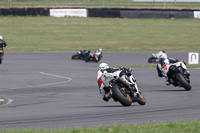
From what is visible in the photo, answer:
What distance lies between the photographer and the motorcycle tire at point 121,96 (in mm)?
11828

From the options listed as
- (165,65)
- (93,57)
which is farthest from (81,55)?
(165,65)

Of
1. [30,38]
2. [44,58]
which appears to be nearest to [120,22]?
[30,38]

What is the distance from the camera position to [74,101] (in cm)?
1391

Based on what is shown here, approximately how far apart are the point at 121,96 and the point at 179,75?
443cm

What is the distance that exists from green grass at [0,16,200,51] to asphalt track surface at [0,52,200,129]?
44.7ft

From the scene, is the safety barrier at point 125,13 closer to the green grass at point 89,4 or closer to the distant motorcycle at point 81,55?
the green grass at point 89,4

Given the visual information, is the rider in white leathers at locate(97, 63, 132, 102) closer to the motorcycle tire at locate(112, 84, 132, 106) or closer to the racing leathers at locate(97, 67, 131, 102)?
the racing leathers at locate(97, 67, 131, 102)

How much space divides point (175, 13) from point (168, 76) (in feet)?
107

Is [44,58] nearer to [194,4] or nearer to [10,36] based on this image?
[10,36]

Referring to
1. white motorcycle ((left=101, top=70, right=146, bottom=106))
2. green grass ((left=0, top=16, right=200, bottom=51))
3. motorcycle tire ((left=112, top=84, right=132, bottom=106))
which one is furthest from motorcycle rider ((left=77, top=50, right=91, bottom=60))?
motorcycle tire ((left=112, top=84, right=132, bottom=106))

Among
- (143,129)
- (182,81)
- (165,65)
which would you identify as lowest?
(182,81)

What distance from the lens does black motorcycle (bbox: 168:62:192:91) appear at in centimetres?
1567

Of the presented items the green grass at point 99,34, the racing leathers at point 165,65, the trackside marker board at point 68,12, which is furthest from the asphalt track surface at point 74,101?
the trackside marker board at point 68,12

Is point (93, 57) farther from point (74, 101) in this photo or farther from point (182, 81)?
point (74, 101)
